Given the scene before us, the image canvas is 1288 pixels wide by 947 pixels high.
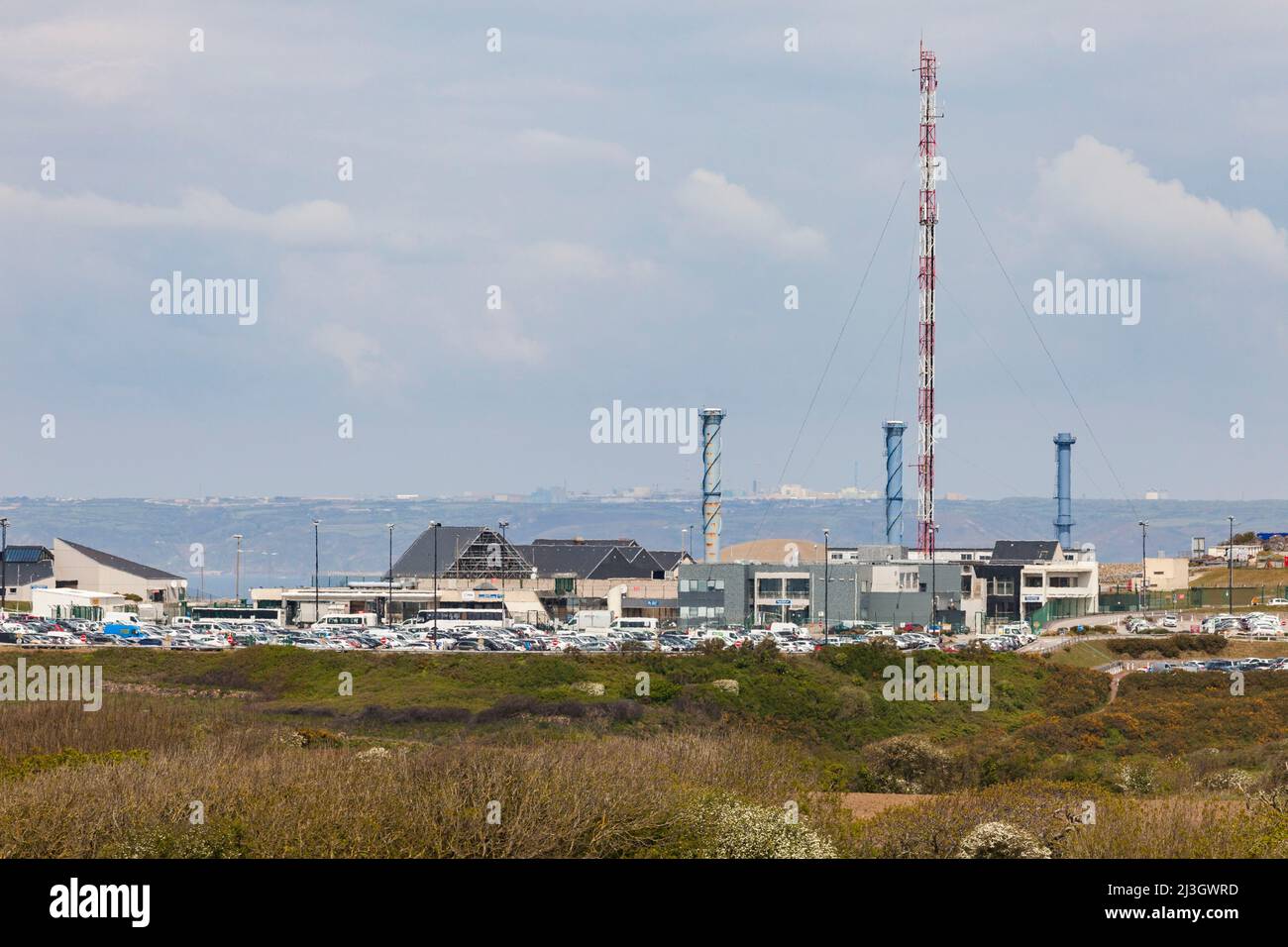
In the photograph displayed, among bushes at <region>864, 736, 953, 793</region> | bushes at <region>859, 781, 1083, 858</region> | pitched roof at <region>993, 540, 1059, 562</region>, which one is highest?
pitched roof at <region>993, 540, 1059, 562</region>

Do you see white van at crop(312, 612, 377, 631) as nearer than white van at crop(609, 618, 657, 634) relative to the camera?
Yes

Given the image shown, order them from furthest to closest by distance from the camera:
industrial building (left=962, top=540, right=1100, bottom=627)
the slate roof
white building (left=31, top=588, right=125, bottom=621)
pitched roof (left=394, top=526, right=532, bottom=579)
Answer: pitched roof (left=394, top=526, right=532, bottom=579), the slate roof, industrial building (left=962, top=540, right=1100, bottom=627), white building (left=31, top=588, right=125, bottom=621)

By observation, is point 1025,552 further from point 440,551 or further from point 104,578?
point 104,578

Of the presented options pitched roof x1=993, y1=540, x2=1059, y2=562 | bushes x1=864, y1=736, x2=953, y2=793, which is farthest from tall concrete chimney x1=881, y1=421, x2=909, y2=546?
bushes x1=864, y1=736, x2=953, y2=793

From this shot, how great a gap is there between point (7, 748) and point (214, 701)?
84.5ft

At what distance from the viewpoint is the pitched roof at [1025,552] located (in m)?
137

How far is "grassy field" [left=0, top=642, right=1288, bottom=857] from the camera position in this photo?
27781 mm

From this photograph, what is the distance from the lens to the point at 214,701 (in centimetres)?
6712

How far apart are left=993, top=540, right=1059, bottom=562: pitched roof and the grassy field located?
55.2m

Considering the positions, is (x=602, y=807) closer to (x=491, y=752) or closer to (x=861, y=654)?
(x=491, y=752)

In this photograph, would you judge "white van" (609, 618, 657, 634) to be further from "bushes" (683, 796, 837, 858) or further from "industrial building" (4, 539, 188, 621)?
"bushes" (683, 796, 837, 858)

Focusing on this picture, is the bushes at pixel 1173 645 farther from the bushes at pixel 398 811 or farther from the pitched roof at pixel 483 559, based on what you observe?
the bushes at pixel 398 811
